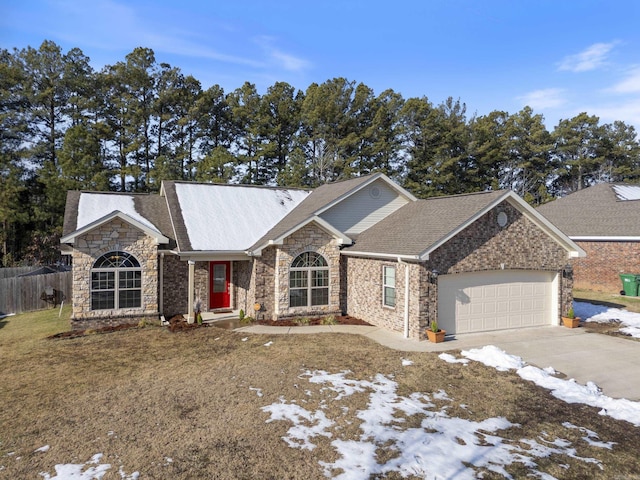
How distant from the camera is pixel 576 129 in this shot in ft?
144

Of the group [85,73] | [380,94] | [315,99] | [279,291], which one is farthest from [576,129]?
[85,73]

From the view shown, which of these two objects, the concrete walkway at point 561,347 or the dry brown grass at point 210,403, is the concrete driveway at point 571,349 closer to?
the concrete walkway at point 561,347

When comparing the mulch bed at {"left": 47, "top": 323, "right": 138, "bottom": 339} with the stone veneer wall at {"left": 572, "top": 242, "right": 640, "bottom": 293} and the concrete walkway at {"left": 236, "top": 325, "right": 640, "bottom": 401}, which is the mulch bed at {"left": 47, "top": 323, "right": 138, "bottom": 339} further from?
the stone veneer wall at {"left": 572, "top": 242, "right": 640, "bottom": 293}

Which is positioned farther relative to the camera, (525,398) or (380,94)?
(380,94)

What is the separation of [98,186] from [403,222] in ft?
66.7

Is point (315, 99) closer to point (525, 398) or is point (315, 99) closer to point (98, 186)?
point (98, 186)

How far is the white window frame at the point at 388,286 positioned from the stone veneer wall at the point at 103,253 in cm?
770

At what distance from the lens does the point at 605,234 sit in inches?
867

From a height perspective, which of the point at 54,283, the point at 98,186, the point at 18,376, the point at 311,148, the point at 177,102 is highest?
the point at 177,102

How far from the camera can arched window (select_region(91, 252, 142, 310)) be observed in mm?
13648

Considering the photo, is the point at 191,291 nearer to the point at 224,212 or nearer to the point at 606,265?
the point at 224,212

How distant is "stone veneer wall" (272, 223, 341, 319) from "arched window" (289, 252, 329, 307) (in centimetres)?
14

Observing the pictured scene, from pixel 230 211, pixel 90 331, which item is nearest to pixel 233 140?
pixel 230 211

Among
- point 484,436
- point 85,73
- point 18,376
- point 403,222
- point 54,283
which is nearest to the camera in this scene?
point 484,436
